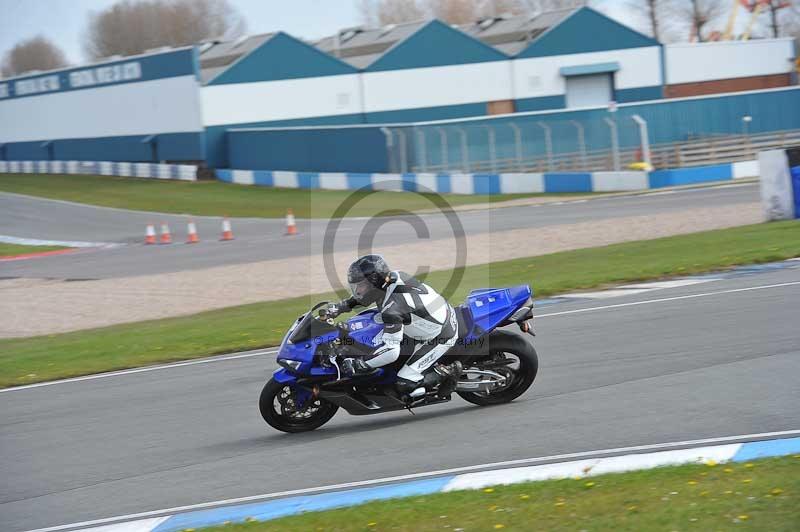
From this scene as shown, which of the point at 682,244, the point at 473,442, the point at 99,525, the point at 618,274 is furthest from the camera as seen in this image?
the point at 682,244

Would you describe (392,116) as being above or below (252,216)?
above

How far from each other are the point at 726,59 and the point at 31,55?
4867 inches

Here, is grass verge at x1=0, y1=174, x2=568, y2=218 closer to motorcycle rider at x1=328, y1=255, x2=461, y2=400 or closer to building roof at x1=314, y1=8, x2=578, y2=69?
building roof at x1=314, y1=8, x2=578, y2=69

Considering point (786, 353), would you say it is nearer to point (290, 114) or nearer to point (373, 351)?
point (373, 351)

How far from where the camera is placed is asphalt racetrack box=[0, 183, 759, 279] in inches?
1000

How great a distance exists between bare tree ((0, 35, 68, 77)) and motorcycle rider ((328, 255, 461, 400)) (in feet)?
513

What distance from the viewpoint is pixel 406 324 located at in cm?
905

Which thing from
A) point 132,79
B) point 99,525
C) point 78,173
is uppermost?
point 132,79

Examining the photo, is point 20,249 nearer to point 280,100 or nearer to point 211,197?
point 211,197

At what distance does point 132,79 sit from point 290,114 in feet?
32.7

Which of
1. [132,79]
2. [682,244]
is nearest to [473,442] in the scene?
[682,244]

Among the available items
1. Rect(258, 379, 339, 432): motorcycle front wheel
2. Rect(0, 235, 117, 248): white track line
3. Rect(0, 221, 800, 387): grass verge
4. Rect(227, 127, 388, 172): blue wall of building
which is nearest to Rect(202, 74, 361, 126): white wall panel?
Rect(227, 127, 388, 172): blue wall of building

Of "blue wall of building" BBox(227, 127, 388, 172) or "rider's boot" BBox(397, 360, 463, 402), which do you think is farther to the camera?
"blue wall of building" BBox(227, 127, 388, 172)

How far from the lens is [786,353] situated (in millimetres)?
10070
